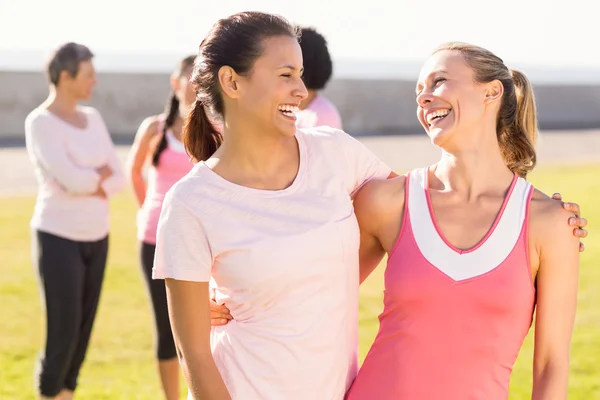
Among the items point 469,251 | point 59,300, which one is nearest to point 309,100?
point 59,300

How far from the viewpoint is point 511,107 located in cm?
303

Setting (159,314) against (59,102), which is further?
(59,102)

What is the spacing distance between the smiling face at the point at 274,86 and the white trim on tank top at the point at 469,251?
1.50 ft

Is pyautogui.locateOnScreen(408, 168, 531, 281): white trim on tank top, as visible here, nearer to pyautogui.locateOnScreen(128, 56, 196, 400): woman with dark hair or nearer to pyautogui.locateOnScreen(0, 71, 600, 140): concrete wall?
pyautogui.locateOnScreen(128, 56, 196, 400): woman with dark hair

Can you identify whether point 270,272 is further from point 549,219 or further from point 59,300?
point 59,300

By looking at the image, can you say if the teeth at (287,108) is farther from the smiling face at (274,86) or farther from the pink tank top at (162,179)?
the pink tank top at (162,179)

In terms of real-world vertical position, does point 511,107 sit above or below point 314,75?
above

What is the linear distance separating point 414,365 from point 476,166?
66 centimetres

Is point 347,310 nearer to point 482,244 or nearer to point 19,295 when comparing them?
point 482,244

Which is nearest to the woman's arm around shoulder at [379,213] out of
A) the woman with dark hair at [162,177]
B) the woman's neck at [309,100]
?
the woman's neck at [309,100]

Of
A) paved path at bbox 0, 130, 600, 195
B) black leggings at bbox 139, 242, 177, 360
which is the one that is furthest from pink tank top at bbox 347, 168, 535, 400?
paved path at bbox 0, 130, 600, 195

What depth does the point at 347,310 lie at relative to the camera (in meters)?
2.67

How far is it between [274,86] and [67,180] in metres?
2.99

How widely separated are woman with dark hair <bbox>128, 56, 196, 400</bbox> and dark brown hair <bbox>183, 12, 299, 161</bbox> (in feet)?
7.57
